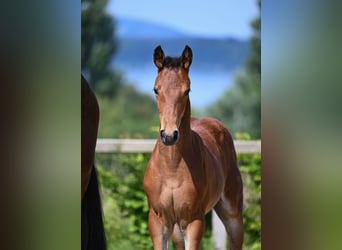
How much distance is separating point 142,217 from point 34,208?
0.42 metres

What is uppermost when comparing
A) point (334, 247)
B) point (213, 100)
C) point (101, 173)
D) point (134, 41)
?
point (134, 41)

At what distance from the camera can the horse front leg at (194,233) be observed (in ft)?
12.0

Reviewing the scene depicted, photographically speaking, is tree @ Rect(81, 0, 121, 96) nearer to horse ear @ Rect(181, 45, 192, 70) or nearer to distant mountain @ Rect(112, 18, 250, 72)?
distant mountain @ Rect(112, 18, 250, 72)

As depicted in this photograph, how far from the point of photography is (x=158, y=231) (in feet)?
12.1

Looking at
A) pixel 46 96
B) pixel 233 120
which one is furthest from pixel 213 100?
pixel 46 96

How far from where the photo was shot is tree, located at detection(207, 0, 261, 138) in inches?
146

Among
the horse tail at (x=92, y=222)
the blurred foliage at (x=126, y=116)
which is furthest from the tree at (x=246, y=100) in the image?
the horse tail at (x=92, y=222)

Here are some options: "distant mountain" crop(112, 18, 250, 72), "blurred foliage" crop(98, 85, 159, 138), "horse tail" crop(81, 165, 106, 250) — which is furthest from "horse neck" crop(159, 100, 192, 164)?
"horse tail" crop(81, 165, 106, 250)

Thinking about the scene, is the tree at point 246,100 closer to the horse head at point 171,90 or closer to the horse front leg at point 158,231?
the horse head at point 171,90

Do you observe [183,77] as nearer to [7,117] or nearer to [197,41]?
[197,41]

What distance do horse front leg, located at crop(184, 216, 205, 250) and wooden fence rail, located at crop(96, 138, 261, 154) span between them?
1.07ft

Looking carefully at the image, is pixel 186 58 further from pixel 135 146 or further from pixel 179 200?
pixel 179 200

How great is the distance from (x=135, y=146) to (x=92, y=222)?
0.34 meters

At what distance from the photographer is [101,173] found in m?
3.75
